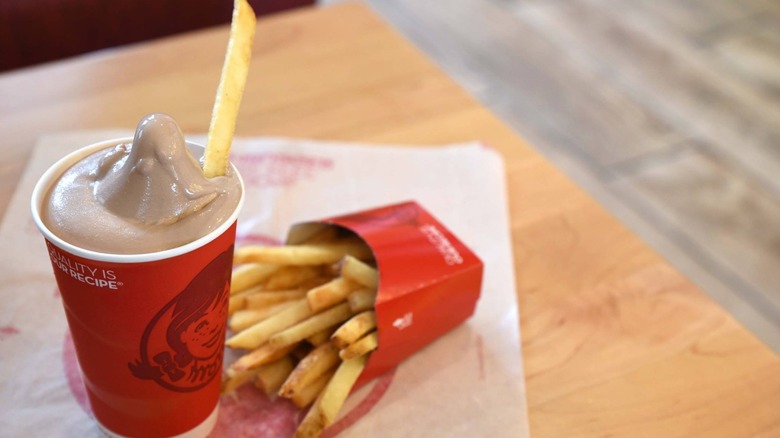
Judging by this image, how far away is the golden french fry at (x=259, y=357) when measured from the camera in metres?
0.84

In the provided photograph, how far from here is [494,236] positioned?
1.12 m

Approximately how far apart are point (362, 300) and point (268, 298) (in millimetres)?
123

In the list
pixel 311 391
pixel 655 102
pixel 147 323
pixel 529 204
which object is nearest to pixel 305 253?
pixel 311 391

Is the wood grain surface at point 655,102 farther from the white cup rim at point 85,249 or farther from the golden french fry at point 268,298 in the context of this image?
the white cup rim at point 85,249

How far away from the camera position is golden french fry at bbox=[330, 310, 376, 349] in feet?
2.68

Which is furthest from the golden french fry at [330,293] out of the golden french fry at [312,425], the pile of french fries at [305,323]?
the golden french fry at [312,425]

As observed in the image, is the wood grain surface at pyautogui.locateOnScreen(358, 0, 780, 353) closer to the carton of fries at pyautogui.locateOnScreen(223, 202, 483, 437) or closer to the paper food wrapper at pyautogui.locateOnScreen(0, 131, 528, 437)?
the paper food wrapper at pyautogui.locateOnScreen(0, 131, 528, 437)

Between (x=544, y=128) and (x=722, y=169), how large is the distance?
0.53 meters

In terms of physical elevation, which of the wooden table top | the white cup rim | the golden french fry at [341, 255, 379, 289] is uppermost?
the white cup rim

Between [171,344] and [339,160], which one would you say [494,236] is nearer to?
[339,160]

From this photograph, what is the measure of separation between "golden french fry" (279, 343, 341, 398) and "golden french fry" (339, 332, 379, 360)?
0.08 ft

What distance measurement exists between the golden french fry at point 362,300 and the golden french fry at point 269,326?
5 cm

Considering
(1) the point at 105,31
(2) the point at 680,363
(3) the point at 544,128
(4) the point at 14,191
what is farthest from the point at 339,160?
(3) the point at 544,128

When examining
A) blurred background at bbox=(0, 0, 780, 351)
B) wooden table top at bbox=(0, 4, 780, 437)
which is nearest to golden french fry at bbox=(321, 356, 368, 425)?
wooden table top at bbox=(0, 4, 780, 437)
